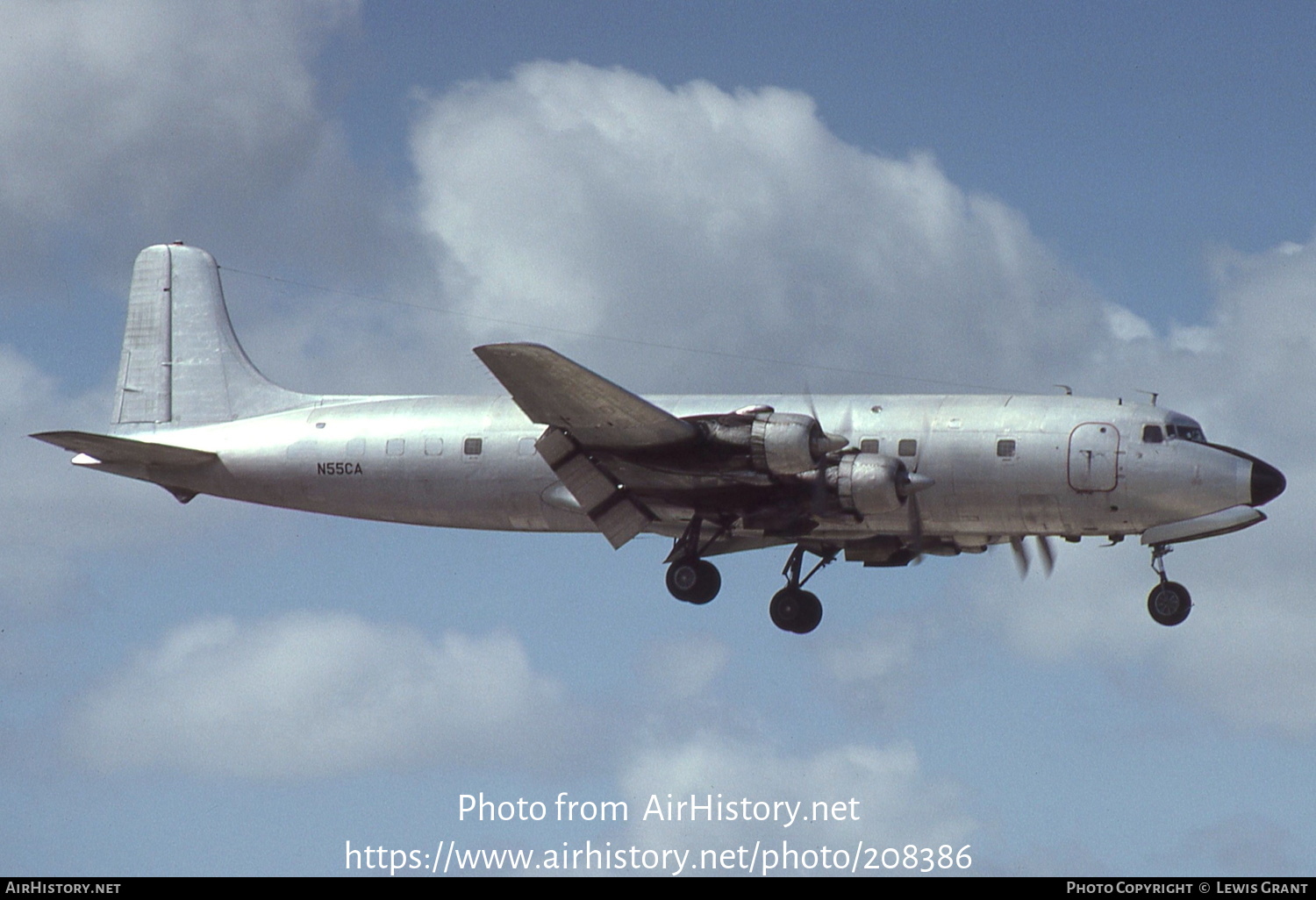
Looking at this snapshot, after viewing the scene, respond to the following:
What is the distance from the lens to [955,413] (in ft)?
100

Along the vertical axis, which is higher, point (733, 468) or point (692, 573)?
point (733, 468)

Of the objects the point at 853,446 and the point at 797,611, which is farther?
the point at 797,611

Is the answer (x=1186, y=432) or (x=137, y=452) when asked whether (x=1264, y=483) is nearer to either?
(x=1186, y=432)

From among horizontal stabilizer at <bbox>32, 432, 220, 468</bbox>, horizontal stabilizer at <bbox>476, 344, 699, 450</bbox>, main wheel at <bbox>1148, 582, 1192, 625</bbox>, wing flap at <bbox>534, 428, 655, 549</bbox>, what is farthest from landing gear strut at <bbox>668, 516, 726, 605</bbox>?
horizontal stabilizer at <bbox>32, 432, 220, 468</bbox>

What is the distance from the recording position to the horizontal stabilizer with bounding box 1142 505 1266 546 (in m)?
29.4

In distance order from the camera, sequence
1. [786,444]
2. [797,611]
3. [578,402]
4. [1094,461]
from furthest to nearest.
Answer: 1. [797,611]
2. [1094,461]
3. [578,402]
4. [786,444]

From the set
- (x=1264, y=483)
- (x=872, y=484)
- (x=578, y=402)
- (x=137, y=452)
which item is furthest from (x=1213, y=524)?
(x=137, y=452)

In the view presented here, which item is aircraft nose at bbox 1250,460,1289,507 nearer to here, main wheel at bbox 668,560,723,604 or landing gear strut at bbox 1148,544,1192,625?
landing gear strut at bbox 1148,544,1192,625

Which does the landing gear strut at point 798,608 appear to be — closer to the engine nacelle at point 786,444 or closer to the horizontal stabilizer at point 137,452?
the engine nacelle at point 786,444

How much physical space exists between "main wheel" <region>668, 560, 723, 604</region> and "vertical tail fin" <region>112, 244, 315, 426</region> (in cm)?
907

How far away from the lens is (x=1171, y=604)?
2975cm

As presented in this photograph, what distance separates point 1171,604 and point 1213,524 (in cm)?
152

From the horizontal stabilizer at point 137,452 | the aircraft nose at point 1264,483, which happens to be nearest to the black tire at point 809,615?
the aircraft nose at point 1264,483
